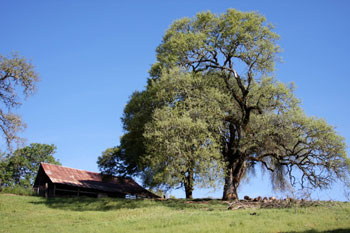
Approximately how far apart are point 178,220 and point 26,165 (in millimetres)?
47417

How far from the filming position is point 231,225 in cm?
1496

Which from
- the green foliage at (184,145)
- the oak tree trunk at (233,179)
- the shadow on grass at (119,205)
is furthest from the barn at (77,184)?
the oak tree trunk at (233,179)

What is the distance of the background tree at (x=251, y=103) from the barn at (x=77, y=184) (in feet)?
54.3

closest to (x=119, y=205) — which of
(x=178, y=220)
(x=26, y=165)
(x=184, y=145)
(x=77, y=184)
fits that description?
(x=184, y=145)

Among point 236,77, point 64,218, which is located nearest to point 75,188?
point 64,218

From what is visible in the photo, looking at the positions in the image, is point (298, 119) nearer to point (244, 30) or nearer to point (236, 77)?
point (236, 77)

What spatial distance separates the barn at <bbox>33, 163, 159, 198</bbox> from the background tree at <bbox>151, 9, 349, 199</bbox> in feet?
54.3

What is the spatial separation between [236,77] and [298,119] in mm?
6232

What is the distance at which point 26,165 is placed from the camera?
57.0 meters

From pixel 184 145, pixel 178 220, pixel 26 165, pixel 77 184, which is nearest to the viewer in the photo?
pixel 178 220

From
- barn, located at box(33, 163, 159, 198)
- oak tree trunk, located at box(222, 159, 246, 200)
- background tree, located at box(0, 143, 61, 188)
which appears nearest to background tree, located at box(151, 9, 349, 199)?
oak tree trunk, located at box(222, 159, 246, 200)

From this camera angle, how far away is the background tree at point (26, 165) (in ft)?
176

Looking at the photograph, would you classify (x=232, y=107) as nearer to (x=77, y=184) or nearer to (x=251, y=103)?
(x=251, y=103)

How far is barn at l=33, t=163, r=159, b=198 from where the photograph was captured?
37.2 metres
